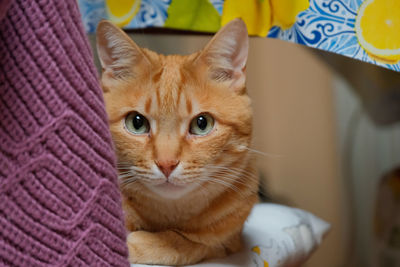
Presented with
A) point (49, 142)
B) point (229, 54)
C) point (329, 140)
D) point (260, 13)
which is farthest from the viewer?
point (329, 140)

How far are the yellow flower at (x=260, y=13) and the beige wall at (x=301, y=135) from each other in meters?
0.95

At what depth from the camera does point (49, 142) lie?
1.55ft

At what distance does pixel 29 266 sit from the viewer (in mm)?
469

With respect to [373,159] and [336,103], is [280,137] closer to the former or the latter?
[336,103]

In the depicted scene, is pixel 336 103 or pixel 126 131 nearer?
pixel 126 131

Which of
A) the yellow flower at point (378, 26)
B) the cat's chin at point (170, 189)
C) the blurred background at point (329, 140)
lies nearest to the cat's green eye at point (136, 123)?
the cat's chin at point (170, 189)

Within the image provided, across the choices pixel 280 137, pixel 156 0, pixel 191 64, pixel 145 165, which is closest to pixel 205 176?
pixel 145 165

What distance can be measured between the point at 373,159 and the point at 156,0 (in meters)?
1.36

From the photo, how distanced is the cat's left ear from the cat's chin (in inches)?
8.7

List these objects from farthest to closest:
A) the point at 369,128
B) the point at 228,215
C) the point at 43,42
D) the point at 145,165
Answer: the point at 369,128, the point at 228,215, the point at 145,165, the point at 43,42

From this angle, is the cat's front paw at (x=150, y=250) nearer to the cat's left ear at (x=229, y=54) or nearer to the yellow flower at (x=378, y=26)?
the cat's left ear at (x=229, y=54)

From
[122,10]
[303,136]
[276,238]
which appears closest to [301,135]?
[303,136]

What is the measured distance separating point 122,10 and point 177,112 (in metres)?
0.39

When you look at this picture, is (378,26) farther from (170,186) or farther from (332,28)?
(170,186)
